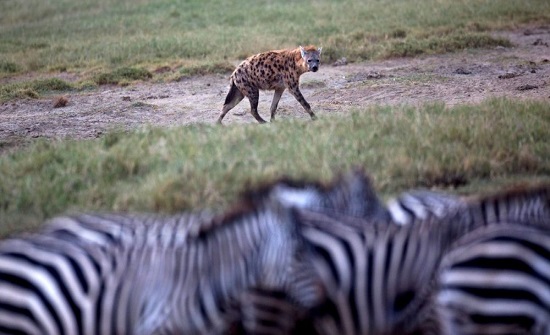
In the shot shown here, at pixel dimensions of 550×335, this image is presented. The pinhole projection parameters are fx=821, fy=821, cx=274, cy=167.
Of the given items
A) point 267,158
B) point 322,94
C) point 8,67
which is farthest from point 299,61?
point 8,67

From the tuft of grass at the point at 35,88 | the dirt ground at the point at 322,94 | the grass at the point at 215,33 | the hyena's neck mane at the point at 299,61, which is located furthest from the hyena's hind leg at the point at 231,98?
the tuft of grass at the point at 35,88

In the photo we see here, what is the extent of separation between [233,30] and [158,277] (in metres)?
13.8

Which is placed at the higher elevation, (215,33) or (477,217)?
(477,217)

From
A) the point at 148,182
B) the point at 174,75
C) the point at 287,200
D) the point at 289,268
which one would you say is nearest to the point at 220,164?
the point at 148,182

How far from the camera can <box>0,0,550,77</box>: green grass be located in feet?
46.5

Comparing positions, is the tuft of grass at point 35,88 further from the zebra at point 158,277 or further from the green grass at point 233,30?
the zebra at point 158,277

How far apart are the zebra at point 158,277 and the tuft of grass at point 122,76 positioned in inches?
383

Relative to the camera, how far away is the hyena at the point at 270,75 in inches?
429

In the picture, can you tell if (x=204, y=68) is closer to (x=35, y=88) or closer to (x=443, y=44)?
(x=35, y=88)

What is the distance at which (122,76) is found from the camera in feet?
42.9

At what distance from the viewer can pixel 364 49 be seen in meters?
13.9

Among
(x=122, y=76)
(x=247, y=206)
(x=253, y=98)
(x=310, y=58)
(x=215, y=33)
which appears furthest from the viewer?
(x=215, y=33)

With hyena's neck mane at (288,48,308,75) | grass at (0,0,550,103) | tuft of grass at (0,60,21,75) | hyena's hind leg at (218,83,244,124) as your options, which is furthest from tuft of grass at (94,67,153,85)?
hyena's neck mane at (288,48,308,75)

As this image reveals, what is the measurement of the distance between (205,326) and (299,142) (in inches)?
127
